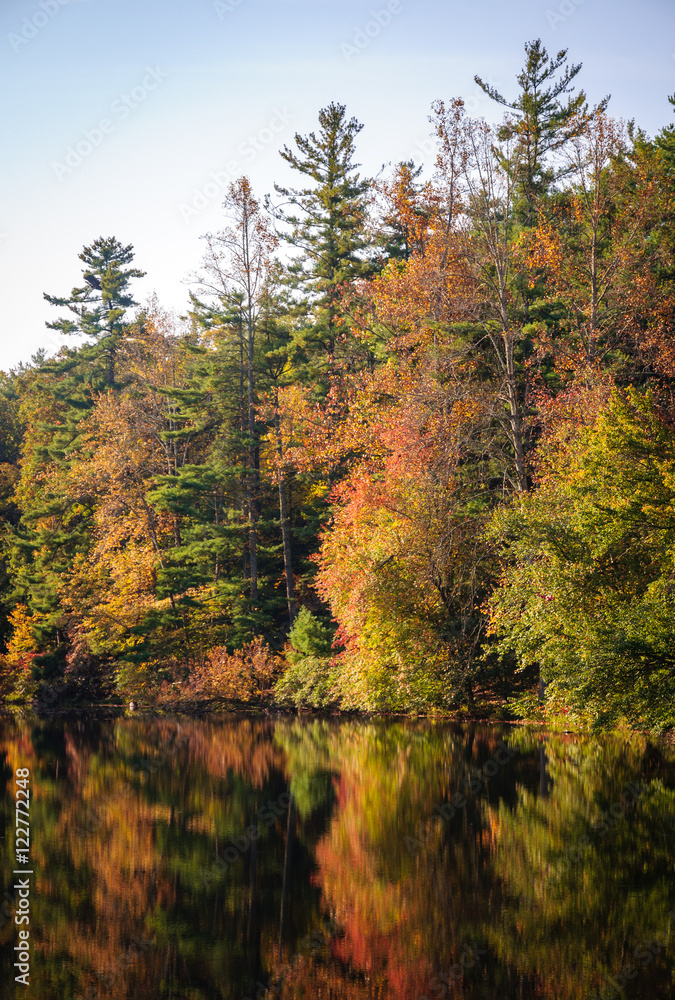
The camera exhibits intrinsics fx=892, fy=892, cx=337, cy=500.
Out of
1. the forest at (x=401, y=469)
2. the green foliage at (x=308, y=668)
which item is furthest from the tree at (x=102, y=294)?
the green foliage at (x=308, y=668)

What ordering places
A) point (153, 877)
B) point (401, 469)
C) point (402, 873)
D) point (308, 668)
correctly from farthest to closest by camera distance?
point (308, 668)
point (401, 469)
point (153, 877)
point (402, 873)

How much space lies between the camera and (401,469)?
28.7m

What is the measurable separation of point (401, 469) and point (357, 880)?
750 inches

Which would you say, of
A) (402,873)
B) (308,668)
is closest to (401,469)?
(308,668)

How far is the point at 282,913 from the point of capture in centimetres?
948

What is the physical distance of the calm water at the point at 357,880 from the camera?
7824mm

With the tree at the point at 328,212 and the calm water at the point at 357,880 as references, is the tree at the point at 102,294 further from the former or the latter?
the calm water at the point at 357,880

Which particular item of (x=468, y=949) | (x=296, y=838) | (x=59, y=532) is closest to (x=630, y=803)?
(x=296, y=838)

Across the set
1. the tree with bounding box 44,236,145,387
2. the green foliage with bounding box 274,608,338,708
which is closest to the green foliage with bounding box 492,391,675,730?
the green foliage with bounding box 274,608,338,708

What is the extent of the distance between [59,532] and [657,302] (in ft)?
96.7

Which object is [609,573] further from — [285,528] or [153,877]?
[285,528]

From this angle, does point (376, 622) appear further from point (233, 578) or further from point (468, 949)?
point (468, 949)

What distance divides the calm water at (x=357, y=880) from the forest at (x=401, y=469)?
4569 millimetres

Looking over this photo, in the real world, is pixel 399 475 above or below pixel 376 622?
above
